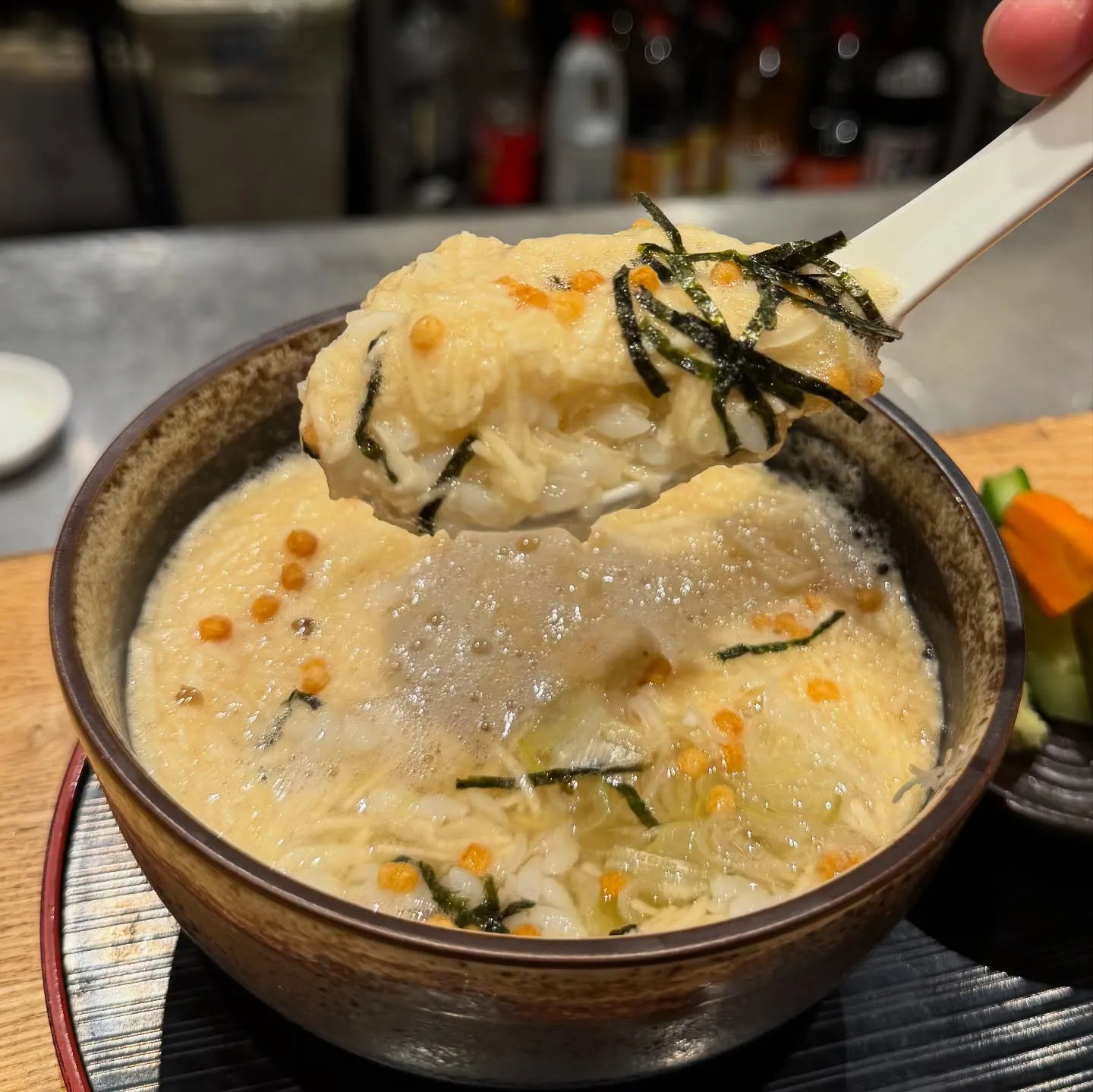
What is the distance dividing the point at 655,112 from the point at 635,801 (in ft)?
12.6

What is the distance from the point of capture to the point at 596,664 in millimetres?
1470

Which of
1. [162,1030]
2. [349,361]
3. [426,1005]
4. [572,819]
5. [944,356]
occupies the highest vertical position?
[349,361]

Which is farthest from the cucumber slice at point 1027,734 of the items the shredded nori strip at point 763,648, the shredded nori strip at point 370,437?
the shredded nori strip at point 370,437

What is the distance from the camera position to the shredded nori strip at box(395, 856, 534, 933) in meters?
1.18

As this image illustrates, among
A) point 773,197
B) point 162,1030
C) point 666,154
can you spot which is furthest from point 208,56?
point 162,1030

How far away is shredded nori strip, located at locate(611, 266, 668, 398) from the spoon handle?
0.33m

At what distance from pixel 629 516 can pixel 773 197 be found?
8.45 feet

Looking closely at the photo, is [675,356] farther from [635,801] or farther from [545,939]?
[545,939]

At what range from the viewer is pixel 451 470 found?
1196 millimetres

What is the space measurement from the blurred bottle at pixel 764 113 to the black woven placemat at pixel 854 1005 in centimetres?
358

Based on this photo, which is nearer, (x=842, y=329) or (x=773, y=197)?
(x=842, y=329)

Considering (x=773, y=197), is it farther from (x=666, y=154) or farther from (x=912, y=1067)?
(x=912, y=1067)

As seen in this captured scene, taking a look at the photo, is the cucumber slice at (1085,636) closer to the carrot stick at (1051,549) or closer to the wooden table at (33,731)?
the carrot stick at (1051,549)

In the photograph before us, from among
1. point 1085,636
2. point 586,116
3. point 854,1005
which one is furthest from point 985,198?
point 586,116
